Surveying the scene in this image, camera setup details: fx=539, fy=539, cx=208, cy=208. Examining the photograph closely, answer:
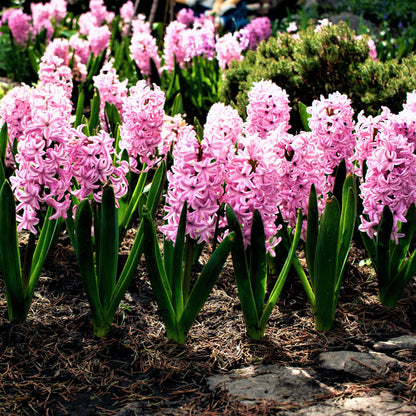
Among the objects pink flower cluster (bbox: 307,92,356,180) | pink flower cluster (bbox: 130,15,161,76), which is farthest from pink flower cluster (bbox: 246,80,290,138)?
pink flower cluster (bbox: 130,15,161,76)

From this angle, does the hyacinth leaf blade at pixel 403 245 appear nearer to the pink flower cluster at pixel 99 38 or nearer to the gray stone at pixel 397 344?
the gray stone at pixel 397 344

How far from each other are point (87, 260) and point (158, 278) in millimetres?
277

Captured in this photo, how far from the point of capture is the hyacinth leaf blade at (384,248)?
2.19 meters

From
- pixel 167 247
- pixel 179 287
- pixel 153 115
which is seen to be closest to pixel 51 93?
pixel 153 115

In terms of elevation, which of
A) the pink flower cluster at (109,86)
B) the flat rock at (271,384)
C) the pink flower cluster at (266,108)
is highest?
the pink flower cluster at (109,86)

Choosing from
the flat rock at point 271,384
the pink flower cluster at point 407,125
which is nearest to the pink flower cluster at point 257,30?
the pink flower cluster at point 407,125

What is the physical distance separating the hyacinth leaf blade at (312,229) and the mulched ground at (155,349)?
277mm

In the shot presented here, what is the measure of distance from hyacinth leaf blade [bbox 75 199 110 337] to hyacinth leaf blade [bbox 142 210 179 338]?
0.21m

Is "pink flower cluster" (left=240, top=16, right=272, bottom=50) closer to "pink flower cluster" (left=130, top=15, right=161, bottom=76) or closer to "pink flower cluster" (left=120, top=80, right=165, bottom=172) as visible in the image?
"pink flower cluster" (left=130, top=15, right=161, bottom=76)

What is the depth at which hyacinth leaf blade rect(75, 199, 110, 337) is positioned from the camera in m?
1.98

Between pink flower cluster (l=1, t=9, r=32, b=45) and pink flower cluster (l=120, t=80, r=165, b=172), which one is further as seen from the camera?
pink flower cluster (l=1, t=9, r=32, b=45)

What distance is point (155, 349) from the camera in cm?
217

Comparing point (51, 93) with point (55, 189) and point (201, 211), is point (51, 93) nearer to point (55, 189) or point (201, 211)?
point (55, 189)

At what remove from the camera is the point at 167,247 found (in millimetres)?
2168
